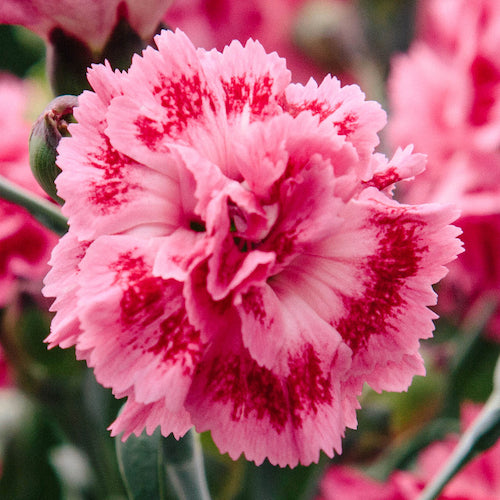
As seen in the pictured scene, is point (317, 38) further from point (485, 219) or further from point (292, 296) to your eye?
point (292, 296)

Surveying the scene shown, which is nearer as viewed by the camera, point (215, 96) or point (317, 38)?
point (215, 96)

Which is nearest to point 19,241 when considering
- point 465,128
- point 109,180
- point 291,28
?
point 109,180

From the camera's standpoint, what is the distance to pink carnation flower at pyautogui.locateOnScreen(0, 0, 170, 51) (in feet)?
1.40

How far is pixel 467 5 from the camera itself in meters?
0.72

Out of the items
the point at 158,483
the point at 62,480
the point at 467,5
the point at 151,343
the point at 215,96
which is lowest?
the point at 62,480

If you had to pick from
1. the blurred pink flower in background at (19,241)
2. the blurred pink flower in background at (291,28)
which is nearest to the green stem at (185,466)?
the blurred pink flower in background at (19,241)

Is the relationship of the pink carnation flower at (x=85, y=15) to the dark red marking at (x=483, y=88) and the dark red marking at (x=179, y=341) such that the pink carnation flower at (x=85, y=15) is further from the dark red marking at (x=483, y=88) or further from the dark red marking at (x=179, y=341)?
the dark red marking at (x=483, y=88)

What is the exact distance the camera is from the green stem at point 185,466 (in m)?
0.39

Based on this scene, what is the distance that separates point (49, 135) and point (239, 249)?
118 millimetres

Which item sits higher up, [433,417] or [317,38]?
[317,38]

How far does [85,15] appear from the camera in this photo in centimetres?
43

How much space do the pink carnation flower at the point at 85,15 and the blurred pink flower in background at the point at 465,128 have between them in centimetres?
34

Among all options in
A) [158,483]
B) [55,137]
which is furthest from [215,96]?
[158,483]

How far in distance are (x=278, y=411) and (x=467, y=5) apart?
1.84ft
